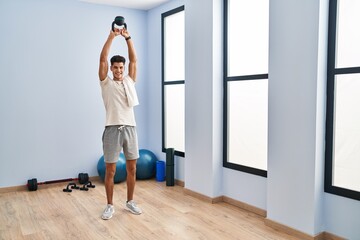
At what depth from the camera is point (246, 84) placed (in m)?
3.65

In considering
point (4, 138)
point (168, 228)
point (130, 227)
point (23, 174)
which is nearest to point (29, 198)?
point (23, 174)

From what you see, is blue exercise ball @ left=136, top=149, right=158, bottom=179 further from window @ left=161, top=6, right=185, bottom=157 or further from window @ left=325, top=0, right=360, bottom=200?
window @ left=325, top=0, right=360, bottom=200

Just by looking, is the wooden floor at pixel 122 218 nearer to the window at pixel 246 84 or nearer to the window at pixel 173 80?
the window at pixel 246 84

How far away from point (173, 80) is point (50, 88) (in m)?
1.68

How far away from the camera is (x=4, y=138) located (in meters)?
4.32

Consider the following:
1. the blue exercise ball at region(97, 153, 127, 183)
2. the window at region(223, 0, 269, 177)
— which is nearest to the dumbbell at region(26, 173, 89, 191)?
the blue exercise ball at region(97, 153, 127, 183)

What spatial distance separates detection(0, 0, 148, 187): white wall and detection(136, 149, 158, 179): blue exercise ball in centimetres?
64

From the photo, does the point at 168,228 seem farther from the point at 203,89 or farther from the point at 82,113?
the point at 82,113

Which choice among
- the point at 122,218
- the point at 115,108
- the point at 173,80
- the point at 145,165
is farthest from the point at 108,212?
the point at 173,80

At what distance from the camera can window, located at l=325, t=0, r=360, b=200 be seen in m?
2.67

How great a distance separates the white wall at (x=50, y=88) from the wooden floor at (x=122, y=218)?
1.63ft

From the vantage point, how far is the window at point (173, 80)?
476cm

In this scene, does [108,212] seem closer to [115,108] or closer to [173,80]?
[115,108]

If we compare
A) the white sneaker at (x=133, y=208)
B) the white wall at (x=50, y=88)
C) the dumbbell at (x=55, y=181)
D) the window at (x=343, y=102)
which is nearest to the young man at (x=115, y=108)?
the white sneaker at (x=133, y=208)
